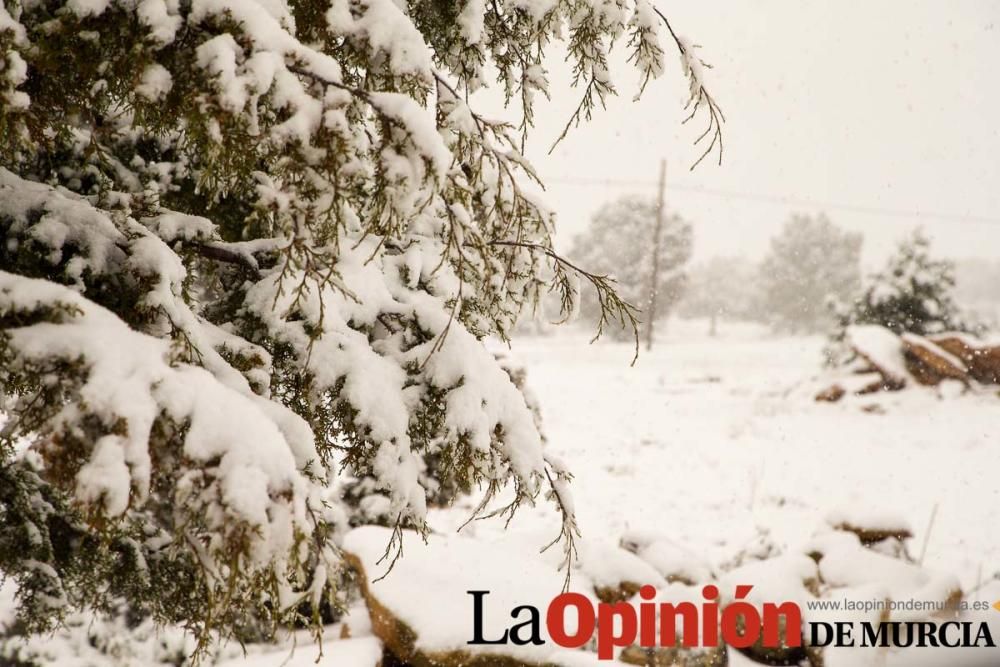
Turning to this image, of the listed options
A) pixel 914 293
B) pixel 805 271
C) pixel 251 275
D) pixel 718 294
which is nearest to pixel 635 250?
pixel 718 294

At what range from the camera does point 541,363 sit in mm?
21594

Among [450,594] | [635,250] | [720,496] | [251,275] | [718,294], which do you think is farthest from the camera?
[718,294]

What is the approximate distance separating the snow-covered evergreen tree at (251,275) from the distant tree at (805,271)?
157 ft

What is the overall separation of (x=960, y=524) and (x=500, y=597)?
22.6ft

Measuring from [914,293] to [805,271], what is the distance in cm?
3463

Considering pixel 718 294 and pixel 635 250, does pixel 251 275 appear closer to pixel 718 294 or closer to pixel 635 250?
pixel 635 250

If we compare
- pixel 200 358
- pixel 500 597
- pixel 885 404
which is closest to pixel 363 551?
pixel 500 597

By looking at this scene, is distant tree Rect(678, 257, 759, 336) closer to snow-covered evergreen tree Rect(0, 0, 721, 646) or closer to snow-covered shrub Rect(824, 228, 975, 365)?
snow-covered shrub Rect(824, 228, 975, 365)

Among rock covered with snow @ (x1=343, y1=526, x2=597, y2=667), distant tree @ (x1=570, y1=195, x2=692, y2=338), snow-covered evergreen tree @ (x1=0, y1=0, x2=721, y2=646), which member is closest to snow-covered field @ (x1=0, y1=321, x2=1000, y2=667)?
rock covered with snow @ (x1=343, y1=526, x2=597, y2=667)

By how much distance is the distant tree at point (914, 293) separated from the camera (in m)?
14.7

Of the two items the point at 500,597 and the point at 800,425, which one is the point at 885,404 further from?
the point at 500,597

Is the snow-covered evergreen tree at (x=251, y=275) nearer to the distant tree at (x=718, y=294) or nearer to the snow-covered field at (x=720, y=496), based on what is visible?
the snow-covered field at (x=720, y=496)

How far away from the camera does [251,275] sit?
232 cm

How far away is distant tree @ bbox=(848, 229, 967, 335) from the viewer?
48.1 ft
